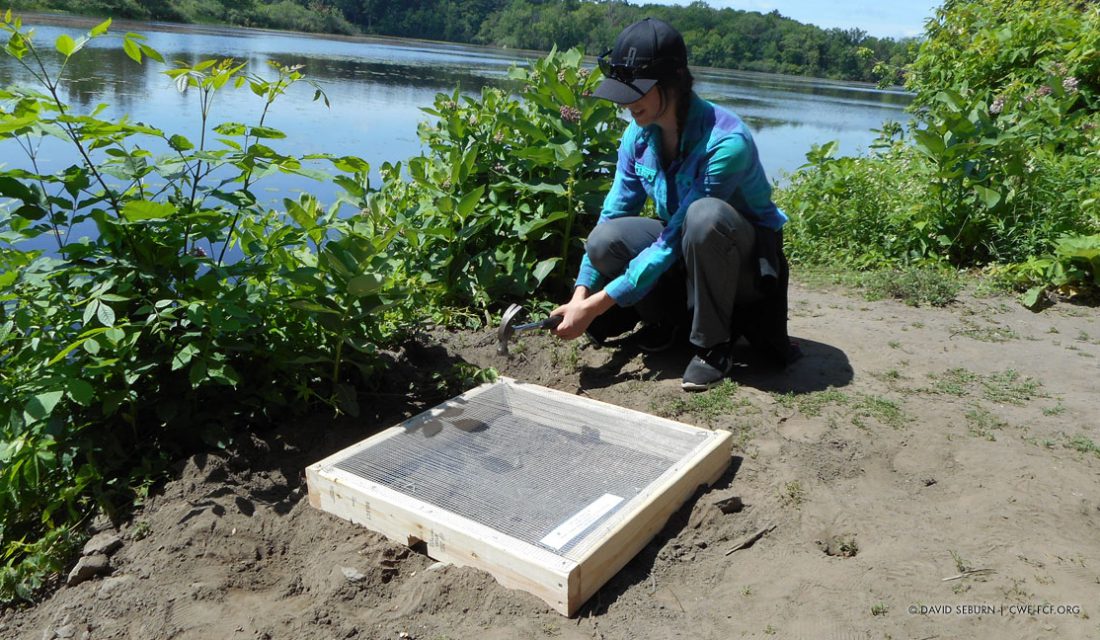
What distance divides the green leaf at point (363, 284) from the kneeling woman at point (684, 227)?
2.46 ft

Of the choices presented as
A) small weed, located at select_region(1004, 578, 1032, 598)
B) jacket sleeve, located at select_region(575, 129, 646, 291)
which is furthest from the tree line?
small weed, located at select_region(1004, 578, 1032, 598)

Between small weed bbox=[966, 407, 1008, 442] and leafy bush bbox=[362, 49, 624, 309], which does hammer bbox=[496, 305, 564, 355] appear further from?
small weed bbox=[966, 407, 1008, 442]

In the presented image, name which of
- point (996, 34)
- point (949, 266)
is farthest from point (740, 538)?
point (996, 34)

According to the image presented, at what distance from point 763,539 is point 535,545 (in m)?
0.66

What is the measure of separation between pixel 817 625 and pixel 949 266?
11.5 ft

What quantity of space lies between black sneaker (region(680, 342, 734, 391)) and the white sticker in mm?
855

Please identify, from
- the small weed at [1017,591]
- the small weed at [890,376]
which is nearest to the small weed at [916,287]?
the small weed at [890,376]

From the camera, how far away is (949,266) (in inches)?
193

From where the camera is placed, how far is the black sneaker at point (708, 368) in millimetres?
3246

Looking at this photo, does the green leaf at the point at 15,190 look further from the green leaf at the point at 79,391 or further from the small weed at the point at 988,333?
the small weed at the point at 988,333

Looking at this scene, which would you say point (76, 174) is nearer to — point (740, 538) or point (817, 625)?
point (740, 538)

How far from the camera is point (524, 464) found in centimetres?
277

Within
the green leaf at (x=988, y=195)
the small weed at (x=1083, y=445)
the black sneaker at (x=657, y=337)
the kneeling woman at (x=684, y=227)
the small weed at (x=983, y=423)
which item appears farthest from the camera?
the green leaf at (x=988, y=195)

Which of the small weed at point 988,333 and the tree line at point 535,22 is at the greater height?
the tree line at point 535,22
